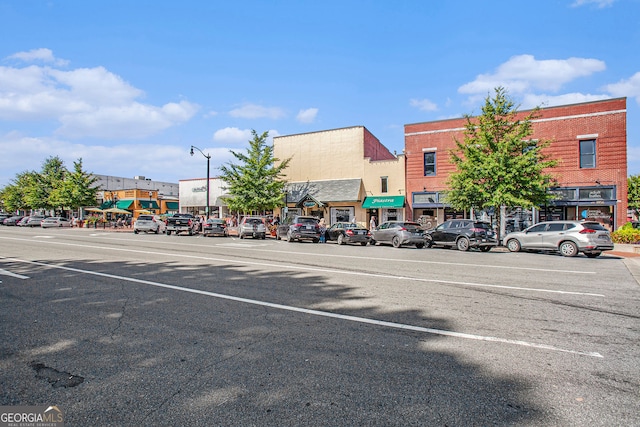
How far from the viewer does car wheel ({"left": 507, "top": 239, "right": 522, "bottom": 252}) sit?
17580mm

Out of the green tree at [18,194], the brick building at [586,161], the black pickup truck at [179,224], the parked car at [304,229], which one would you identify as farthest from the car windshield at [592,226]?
the green tree at [18,194]

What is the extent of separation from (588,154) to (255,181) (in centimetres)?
2380

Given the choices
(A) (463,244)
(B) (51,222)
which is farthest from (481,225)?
Result: (B) (51,222)

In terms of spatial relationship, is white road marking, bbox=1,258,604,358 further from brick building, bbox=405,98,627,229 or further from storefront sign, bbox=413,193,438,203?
storefront sign, bbox=413,193,438,203

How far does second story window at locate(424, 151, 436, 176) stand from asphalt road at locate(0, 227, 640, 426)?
68.1 feet

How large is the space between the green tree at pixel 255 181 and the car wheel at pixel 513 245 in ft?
58.7

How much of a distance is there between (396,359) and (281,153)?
3246 centimetres

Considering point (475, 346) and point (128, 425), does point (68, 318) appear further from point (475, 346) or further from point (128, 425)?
point (475, 346)

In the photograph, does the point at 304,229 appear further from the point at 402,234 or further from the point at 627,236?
the point at 627,236

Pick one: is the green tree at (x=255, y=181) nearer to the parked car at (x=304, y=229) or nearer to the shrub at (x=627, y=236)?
the parked car at (x=304, y=229)

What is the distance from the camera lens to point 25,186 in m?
64.6

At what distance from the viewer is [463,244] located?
1834cm

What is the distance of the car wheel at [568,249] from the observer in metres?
15.6

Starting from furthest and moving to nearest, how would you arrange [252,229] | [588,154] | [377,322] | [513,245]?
1. [252,229]
2. [588,154]
3. [513,245]
4. [377,322]
